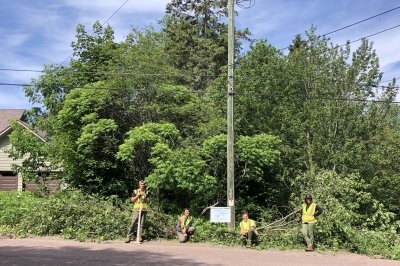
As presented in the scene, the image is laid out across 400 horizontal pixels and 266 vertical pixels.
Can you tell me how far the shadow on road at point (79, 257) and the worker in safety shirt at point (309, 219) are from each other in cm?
436

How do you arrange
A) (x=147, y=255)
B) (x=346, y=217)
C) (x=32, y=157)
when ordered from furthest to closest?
(x=32, y=157), (x=346, y=217), (x=147, y=255)

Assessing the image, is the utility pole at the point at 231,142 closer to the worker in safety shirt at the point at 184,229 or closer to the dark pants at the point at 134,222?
the worker in safety shirt at the point at 184,229

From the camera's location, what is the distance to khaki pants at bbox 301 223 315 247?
1455cm

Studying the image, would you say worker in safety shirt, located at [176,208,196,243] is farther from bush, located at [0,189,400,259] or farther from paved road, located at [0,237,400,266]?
paved road, located at [0,237,400,266]

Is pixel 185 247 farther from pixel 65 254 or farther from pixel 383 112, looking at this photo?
pixel 383 112

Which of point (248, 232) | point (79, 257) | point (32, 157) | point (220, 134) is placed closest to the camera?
point (79, 257)

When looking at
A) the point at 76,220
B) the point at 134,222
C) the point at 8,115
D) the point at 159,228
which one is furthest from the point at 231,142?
the point at 8,115

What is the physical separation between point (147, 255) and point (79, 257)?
5.41 ft

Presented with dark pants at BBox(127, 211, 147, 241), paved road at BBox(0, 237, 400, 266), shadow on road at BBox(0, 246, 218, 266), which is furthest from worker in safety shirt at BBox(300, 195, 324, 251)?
dark pants at BBox(127, 211, 147, 241)

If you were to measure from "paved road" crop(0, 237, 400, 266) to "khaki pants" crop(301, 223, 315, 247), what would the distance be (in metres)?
0.50

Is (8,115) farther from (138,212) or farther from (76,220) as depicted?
(138,212)

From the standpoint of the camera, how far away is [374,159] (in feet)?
70.8

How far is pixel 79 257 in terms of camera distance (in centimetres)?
1170

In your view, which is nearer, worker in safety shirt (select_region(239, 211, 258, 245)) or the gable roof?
worker in safety shirt (select_region(239, 211, 258, 245))
